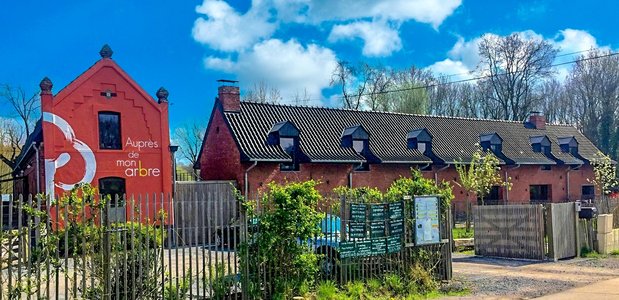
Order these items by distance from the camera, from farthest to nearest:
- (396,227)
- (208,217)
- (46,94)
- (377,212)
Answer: (46,94)
(396,227)
(377,212)
(208,217)

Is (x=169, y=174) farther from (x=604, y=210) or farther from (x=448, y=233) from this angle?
(x=604, y=210)

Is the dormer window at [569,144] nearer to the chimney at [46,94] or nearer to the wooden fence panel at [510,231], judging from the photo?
the wooden fence panel at [510,231]

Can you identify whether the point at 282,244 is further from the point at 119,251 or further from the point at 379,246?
the point at 119,251

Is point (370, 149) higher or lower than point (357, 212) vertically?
higher

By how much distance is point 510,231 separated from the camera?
1658 cm

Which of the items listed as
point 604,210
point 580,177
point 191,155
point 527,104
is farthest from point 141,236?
point 527,104

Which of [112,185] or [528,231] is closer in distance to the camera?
[528,231]

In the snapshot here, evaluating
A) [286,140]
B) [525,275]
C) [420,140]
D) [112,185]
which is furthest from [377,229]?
[420,140]

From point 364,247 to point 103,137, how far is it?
53.8 feet

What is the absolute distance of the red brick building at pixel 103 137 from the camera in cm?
2234

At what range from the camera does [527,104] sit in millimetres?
52562

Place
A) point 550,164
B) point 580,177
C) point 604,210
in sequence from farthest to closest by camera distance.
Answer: point 580,177
point 550,164
point 604,210

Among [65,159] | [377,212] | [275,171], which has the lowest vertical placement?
[377,212]

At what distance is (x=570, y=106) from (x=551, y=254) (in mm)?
42355
